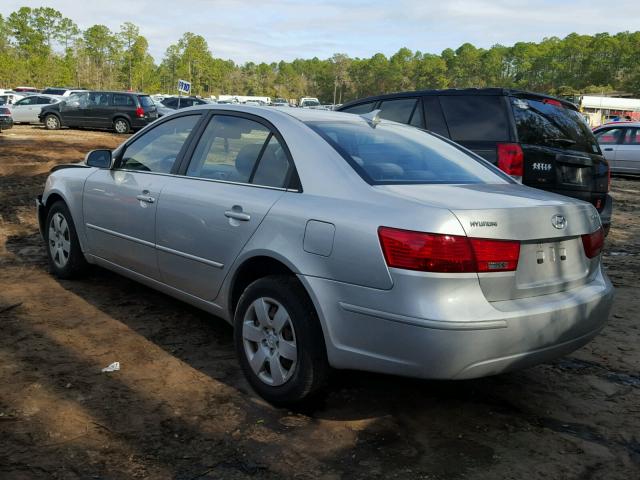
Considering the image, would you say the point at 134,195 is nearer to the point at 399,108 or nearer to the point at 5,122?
the point at 399,108

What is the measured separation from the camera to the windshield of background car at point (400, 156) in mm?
3258

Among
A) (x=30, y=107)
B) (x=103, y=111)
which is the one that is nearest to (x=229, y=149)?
(x=103, y=111)

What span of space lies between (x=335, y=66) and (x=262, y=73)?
60.3ft

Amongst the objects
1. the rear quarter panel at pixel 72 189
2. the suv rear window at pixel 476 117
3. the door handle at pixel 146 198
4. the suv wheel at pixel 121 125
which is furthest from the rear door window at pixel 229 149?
the suv wheel at pixel 121 125

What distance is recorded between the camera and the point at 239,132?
386cm

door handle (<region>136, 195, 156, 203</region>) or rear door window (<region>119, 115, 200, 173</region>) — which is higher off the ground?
rear door window (<region>119, 115, 200, 173</region>)

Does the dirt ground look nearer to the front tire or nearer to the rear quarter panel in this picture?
the front tire

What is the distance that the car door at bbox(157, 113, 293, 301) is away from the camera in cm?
343

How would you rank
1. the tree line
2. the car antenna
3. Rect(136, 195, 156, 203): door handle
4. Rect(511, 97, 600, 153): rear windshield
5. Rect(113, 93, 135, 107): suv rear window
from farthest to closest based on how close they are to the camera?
the tree line, Rect(113, 93, 135, 107): suv rear window, Rect(511, 97, 600, 153): rear windshield, Rect(136, 195, 156, 203): door handle, the car antenna

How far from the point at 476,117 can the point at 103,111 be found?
69.1 ft

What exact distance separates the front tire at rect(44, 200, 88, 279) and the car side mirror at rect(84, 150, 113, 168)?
609 millimetres

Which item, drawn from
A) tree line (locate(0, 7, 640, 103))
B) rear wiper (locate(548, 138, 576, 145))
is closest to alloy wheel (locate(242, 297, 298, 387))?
rear wiper (locate(548, 138, 576, 145))

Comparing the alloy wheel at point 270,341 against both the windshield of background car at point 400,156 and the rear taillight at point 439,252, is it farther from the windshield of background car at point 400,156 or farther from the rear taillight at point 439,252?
the windshield of background car at point 400,156

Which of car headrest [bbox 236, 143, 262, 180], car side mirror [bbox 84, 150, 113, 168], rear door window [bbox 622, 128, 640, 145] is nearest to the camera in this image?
car headrest [bbox 236, 143, 262, 180]
